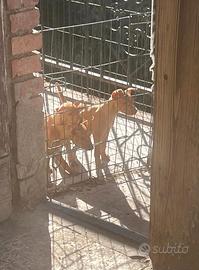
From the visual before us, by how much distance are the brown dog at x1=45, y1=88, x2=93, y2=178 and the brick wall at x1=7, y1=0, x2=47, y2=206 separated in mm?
349

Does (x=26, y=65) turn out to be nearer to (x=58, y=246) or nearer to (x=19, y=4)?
(x=19, y=4)

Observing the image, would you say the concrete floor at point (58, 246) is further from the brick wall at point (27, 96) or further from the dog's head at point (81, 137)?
the dog's head at point (81, 137)

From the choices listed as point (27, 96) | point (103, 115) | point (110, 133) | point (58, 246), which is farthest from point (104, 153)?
point (58, 246)

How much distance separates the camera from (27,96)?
3590 mm

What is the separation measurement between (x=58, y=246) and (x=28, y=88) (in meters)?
1.03

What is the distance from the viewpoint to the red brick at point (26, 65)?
3.50m

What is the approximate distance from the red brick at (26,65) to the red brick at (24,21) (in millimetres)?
181

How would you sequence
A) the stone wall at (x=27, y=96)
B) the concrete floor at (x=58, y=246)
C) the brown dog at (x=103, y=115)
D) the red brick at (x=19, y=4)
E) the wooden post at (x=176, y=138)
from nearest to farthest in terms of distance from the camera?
the wooden post at (x=176, y=138) → the concrete floor at (x=58, y=246) → the red brick at (x=19, y=4) → the stone wall at (x=27, y=96) → the brown dog at (x=103, y=115)

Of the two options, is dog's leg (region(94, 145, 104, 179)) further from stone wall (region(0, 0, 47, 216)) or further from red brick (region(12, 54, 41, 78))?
red brick (region(12, 54, 41, 78))

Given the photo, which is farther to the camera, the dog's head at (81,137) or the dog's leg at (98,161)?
the dog's leg at (98,161)

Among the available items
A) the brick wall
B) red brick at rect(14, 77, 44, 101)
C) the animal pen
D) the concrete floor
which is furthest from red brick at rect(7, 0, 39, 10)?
the concrete floor

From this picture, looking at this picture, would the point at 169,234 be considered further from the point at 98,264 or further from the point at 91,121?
the point at 91,121

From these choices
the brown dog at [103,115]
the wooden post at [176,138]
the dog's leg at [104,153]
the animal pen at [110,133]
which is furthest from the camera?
the dog's leg at [104,153]

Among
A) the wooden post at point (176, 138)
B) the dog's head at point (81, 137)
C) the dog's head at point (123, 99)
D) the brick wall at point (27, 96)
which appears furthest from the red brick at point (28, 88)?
the wooden post at point (176, 138)
